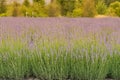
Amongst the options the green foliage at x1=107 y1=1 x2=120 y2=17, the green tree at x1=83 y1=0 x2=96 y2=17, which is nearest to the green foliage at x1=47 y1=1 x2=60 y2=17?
the green tree at x1=83 y1=0 x2=96 y2=17

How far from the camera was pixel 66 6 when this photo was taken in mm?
13500

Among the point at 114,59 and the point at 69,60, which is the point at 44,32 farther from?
the point at 114,59

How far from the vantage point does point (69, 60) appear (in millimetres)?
3297

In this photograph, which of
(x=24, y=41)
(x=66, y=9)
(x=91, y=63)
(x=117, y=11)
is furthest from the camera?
(x=117, y=11)

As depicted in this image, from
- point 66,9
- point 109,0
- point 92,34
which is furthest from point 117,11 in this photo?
point 92,34

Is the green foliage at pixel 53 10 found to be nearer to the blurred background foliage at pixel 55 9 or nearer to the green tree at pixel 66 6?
the blurred background foliage at pixel 55 9

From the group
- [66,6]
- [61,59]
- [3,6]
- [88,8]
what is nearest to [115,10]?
[66,6]

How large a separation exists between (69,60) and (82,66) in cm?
16

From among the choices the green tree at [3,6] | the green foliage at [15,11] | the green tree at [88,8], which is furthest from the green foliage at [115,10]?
the green tree at [3,6]

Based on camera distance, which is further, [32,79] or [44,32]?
[44,32]

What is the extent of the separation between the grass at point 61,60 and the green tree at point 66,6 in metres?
10.1

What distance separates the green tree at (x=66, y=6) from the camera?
13.4 meters

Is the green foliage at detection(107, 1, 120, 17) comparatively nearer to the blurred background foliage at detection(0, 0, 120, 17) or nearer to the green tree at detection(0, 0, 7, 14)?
the blurred background foliage at detection(0, 0, 120, 17)

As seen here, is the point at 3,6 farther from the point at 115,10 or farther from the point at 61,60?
the point at 61,60
